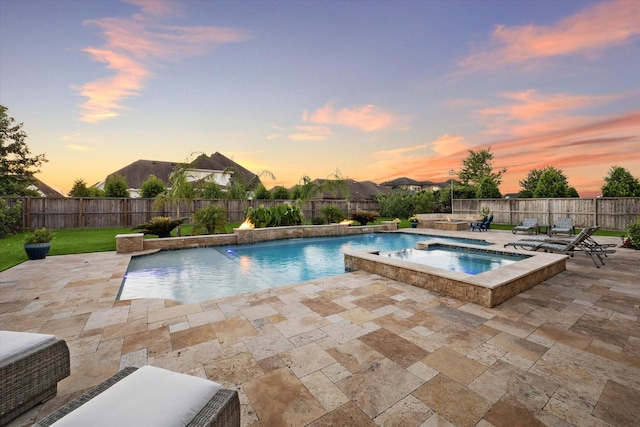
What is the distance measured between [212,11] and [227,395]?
37.4 ft

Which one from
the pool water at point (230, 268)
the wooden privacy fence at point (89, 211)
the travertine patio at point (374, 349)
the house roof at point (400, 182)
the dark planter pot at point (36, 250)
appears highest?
the house roof at point (400, 182)

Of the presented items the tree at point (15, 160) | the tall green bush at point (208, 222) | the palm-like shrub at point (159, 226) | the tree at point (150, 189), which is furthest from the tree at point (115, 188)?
the tall green bush at point (208, 222)

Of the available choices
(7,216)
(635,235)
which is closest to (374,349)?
(635,235)

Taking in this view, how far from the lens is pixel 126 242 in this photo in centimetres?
855

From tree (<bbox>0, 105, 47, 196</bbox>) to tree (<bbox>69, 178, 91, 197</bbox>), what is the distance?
2333 mm

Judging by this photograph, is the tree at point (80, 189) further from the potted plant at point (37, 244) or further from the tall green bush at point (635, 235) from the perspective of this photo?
the tall green bush at point (635, 235)

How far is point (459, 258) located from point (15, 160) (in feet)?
90.4

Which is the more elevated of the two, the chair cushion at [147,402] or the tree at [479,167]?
the tree at [479,167]

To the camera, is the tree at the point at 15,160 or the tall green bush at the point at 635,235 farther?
the tree at the point at 15,160

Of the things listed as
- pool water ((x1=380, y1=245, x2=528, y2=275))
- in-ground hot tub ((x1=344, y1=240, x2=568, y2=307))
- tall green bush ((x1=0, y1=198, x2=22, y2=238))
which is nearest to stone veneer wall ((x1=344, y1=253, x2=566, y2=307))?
in-ground hot tub ((x1=344, y1=240, x2=568, y2=307))

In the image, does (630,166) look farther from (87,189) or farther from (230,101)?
(87,189)

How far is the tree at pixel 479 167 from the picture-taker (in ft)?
130

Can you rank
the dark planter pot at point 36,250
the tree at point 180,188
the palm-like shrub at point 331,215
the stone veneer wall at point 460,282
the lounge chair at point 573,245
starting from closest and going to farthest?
1. the stone veneer wall at point 460,282
2. the lounge chair at point 573,245
3. the dark planter pot at point 36,250
4. the tree at point 180,188
5. the palm-like shrub at point 331,215

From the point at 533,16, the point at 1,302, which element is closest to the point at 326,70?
the point at 533,16
